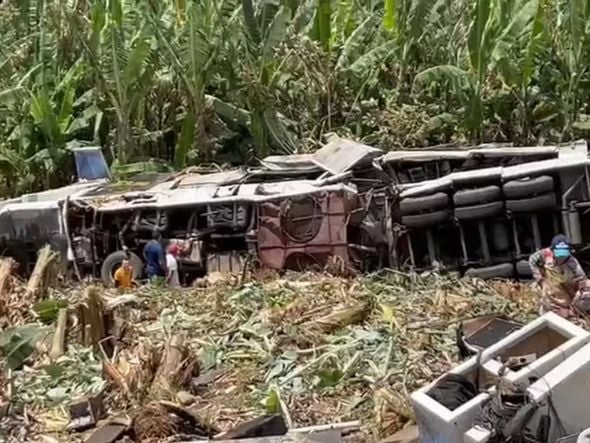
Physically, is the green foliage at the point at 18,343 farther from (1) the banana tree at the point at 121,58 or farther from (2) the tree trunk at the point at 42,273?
(1) the banana tree at the point at 121,58

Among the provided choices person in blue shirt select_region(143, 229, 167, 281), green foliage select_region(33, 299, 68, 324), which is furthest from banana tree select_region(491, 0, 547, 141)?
green foliage select_region(33, 299, 68, 324)

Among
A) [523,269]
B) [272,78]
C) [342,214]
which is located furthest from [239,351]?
[272,78]

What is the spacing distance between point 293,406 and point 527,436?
11.9ft

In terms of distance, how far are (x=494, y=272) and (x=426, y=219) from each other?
3.69ft

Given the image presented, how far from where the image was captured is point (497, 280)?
14.4 metres

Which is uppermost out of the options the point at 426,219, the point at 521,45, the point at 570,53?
the point at 521,45

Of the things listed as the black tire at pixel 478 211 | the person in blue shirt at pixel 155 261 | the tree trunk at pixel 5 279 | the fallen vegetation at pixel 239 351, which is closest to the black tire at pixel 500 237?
the black tire at pixel 478 211

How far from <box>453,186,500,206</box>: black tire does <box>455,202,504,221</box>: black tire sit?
63 mm

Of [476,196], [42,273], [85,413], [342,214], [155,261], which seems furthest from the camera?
[155,261]

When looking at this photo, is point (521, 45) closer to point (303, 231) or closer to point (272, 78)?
point (272, 78)

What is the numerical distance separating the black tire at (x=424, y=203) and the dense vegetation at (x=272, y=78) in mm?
3748

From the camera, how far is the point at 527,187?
563 inches

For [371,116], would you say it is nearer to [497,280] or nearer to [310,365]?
[497,280]

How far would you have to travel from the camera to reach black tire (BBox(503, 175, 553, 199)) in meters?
14.2
